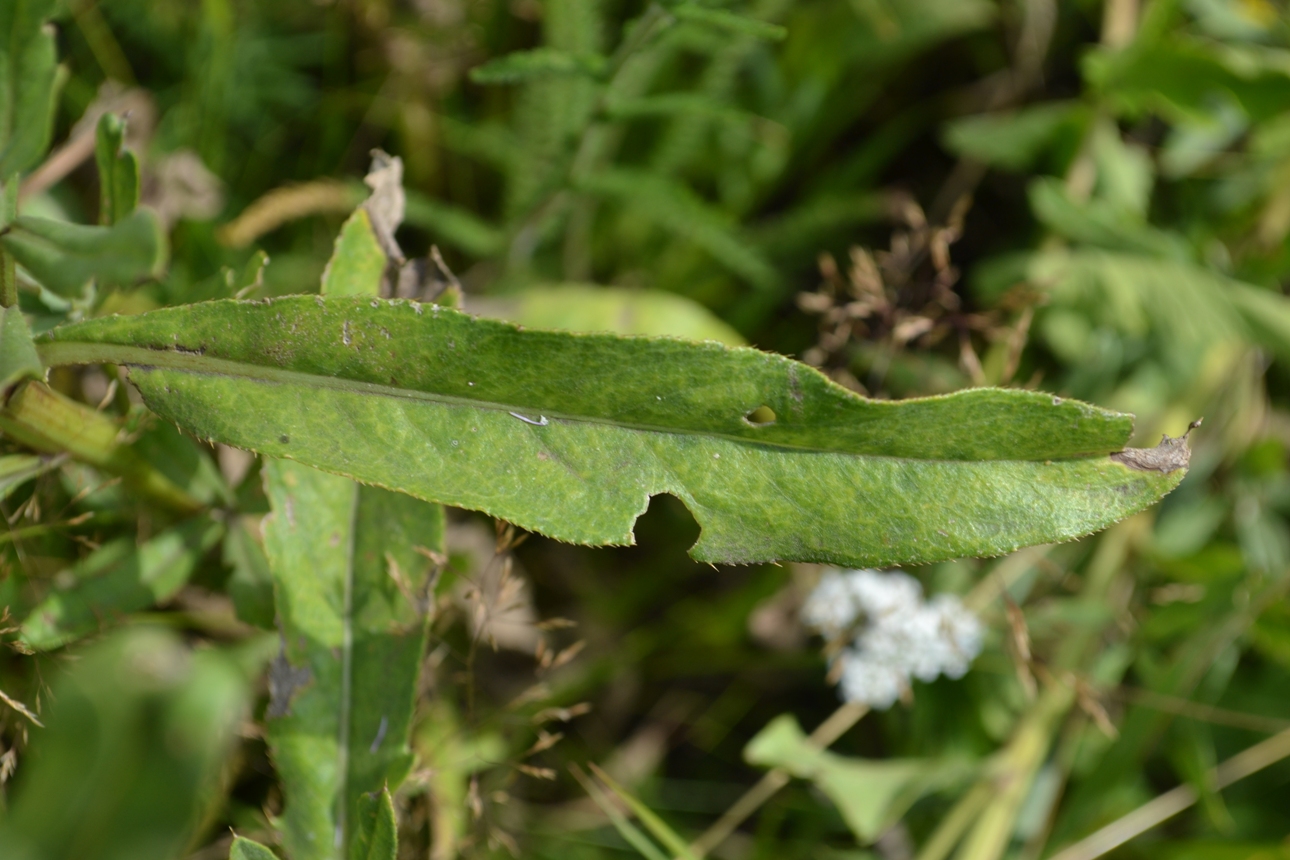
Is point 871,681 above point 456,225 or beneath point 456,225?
beneath

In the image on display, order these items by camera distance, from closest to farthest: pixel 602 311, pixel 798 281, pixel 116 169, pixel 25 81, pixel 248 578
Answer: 1. pixel 25 81
2. pixel 116 169
3. pixel 248 578
4. pixel 602 311
5. pixel 798 281

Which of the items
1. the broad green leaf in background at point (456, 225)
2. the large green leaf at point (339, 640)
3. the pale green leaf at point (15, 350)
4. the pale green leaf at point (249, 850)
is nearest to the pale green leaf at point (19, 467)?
the pale green leaf at point (15, 350)

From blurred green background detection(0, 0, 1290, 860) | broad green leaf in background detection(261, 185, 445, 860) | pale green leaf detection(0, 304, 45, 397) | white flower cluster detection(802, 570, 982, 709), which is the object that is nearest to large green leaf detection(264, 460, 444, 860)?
broad green leaf in background detection(261, 185, 445, 860)

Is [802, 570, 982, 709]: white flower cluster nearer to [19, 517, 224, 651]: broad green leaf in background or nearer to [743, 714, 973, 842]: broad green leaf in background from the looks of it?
[743, 714, 973, 842]: broad green leaf in background

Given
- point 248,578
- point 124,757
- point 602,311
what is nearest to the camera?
A: point 124,757

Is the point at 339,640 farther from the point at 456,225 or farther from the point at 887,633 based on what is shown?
the point at 456,225

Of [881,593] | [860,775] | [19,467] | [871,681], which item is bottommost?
[860,775]

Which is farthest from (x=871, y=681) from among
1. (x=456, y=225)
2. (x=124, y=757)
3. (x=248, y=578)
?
(x=124, y=757)
